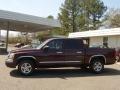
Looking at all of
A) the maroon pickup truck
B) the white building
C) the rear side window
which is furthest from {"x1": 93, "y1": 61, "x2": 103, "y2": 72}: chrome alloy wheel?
the white building

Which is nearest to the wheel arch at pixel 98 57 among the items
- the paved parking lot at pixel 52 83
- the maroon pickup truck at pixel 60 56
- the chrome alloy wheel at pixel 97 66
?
the maroon pickup truck at pixel 60 56

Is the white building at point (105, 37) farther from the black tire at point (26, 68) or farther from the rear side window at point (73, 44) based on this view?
the black tire at point (26, 68)

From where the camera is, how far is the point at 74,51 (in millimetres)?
14070

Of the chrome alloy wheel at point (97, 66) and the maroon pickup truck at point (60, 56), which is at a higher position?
the maroon pickup truck at point (60, 56)

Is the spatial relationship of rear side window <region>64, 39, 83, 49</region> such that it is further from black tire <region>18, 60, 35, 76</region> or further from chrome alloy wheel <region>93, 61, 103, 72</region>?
black tire <region>18, 60, 35, 76</region>

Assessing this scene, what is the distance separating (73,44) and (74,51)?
1.45 feet

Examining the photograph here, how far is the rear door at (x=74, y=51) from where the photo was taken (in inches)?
548

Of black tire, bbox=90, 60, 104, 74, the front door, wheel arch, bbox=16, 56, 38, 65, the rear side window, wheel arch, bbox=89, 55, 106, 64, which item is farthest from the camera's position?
black tire, bbox=90, 60, 104, 74

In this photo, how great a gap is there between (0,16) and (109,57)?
16.7 meters

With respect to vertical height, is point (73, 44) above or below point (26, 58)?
above

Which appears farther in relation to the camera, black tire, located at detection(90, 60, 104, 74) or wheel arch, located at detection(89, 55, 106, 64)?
black tire, located at detection(90, 60, 104, 74)

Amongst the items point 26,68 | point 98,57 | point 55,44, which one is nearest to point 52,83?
point 26,68

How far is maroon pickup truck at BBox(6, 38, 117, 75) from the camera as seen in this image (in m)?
13.2

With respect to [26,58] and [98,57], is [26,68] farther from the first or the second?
[98,57]
